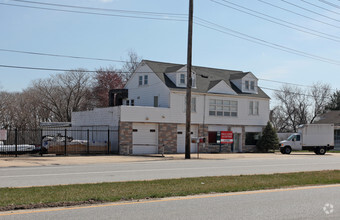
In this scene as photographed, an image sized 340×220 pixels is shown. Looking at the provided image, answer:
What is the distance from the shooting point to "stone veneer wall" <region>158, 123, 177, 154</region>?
36.7 meters

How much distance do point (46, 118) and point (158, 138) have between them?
3236 centimetres

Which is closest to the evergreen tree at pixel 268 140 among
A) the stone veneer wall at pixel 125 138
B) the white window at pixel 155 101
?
the white window at pixel 155 101

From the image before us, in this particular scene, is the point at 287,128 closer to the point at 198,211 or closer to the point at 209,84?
the point at 209,84

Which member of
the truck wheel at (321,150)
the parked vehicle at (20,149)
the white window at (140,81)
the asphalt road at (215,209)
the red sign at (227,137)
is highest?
the white window at (140,81)

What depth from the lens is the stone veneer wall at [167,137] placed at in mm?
36719

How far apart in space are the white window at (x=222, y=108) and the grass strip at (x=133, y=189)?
2570 centimetres

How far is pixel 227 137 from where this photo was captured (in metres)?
40.4

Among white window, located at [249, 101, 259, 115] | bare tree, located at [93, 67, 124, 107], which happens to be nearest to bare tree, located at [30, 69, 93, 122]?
bare tree, located at [93, 67, 124, 107]

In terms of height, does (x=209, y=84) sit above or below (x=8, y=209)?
above

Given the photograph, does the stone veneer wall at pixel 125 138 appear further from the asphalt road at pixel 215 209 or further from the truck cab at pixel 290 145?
the asphalt road at pixel 215 209

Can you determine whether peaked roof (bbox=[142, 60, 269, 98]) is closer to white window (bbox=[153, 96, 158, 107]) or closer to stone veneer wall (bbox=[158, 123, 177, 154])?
white window (bbox=[153, 96, 158, 107])

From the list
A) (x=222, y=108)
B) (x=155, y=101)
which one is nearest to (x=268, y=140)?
(x=222, y=108)

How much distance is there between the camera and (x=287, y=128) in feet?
261

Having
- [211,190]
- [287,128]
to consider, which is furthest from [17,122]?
[211,190]
